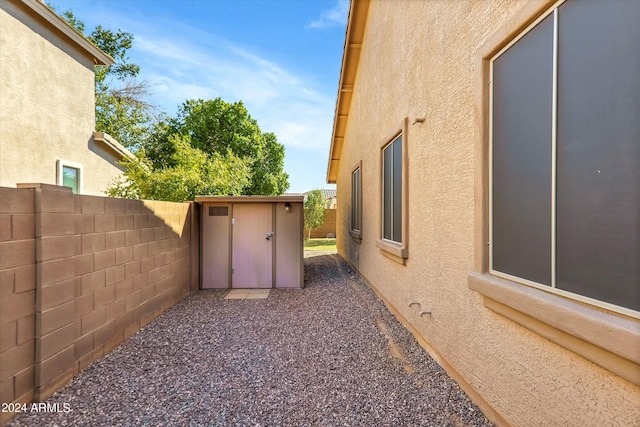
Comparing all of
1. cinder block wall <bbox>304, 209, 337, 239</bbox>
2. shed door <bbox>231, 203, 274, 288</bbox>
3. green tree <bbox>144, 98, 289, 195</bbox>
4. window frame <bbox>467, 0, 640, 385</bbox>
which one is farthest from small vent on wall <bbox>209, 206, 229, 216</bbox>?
green tree <bbox>144, 98, 289, 195</bbox>

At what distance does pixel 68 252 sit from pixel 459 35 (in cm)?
457

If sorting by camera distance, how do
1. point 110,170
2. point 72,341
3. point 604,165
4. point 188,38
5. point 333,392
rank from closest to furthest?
point 604,165, point 333,392, point 72,341, point 110,170, point 188,38

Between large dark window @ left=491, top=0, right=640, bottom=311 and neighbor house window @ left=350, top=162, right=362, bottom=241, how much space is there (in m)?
5.85

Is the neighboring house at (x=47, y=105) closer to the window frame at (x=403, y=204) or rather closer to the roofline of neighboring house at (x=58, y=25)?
the roofline of neighboring house at (x=58, y=25)

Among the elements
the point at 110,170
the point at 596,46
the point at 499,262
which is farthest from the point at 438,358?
the point at 110,170

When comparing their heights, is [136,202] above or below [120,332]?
above

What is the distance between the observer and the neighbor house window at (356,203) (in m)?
8.31

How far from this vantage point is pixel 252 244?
7273mm

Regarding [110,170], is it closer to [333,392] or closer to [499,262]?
[333,392]

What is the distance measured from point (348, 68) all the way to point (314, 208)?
1056 cm

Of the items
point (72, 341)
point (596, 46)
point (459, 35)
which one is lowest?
point (72, 341)

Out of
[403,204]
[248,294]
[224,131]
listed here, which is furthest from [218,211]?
[224,131]

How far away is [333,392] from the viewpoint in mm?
2906

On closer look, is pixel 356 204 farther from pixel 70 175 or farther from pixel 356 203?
pixel 70 175
